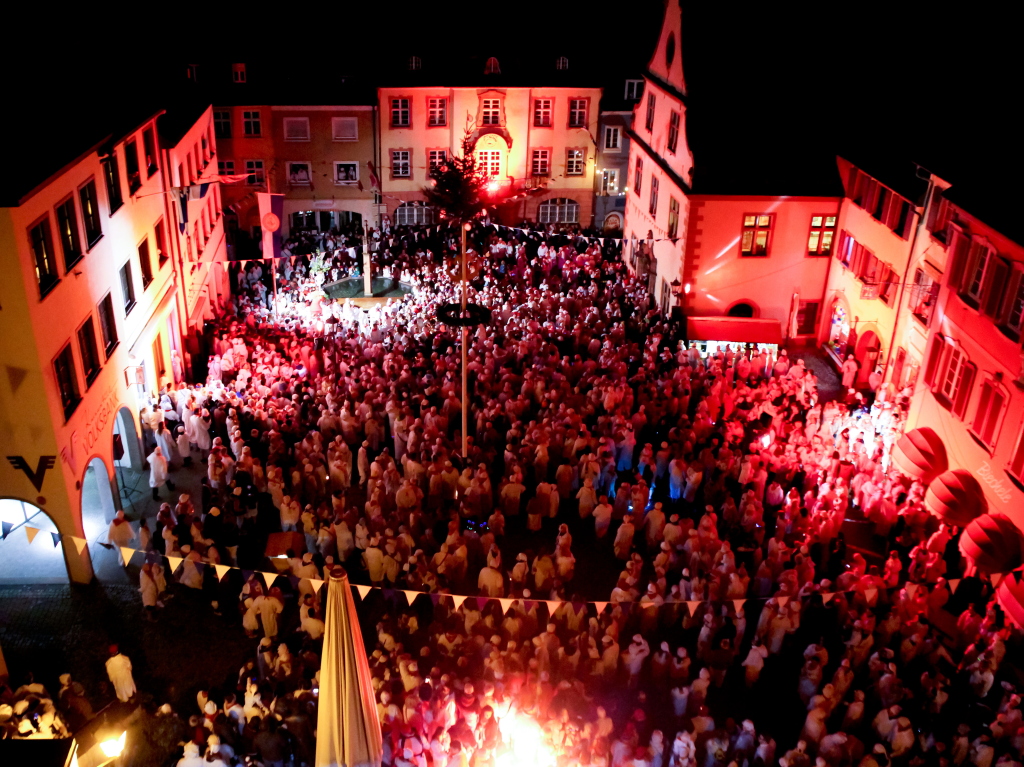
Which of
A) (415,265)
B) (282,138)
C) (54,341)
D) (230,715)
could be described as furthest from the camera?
(282,138)

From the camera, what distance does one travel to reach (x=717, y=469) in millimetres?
19703

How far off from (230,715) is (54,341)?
739cm

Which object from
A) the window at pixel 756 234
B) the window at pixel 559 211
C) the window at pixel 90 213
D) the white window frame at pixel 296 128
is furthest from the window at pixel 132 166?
the window at pixel 559 211

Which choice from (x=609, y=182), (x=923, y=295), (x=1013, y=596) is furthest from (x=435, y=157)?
(x=1013, y=596)

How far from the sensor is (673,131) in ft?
96.5

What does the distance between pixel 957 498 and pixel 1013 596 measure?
10.1 ft

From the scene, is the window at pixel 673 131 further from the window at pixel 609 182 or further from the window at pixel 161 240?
the window at pixel 161 240

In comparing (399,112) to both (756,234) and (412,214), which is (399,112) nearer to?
(412,214)

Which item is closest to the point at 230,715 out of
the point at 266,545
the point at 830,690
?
the point at 266,545

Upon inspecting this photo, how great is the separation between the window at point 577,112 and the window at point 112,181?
22792 mm

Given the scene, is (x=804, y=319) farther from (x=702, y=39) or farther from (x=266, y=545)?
(x=266, y=545)

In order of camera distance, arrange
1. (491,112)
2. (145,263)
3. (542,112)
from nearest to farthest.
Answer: (145,263)
(491,112)
(542,112)

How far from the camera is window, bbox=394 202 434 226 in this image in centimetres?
4019

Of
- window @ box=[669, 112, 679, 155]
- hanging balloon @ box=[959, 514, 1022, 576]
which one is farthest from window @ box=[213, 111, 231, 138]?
hanging balloon @ box=[959, 514, 1022, 576]
